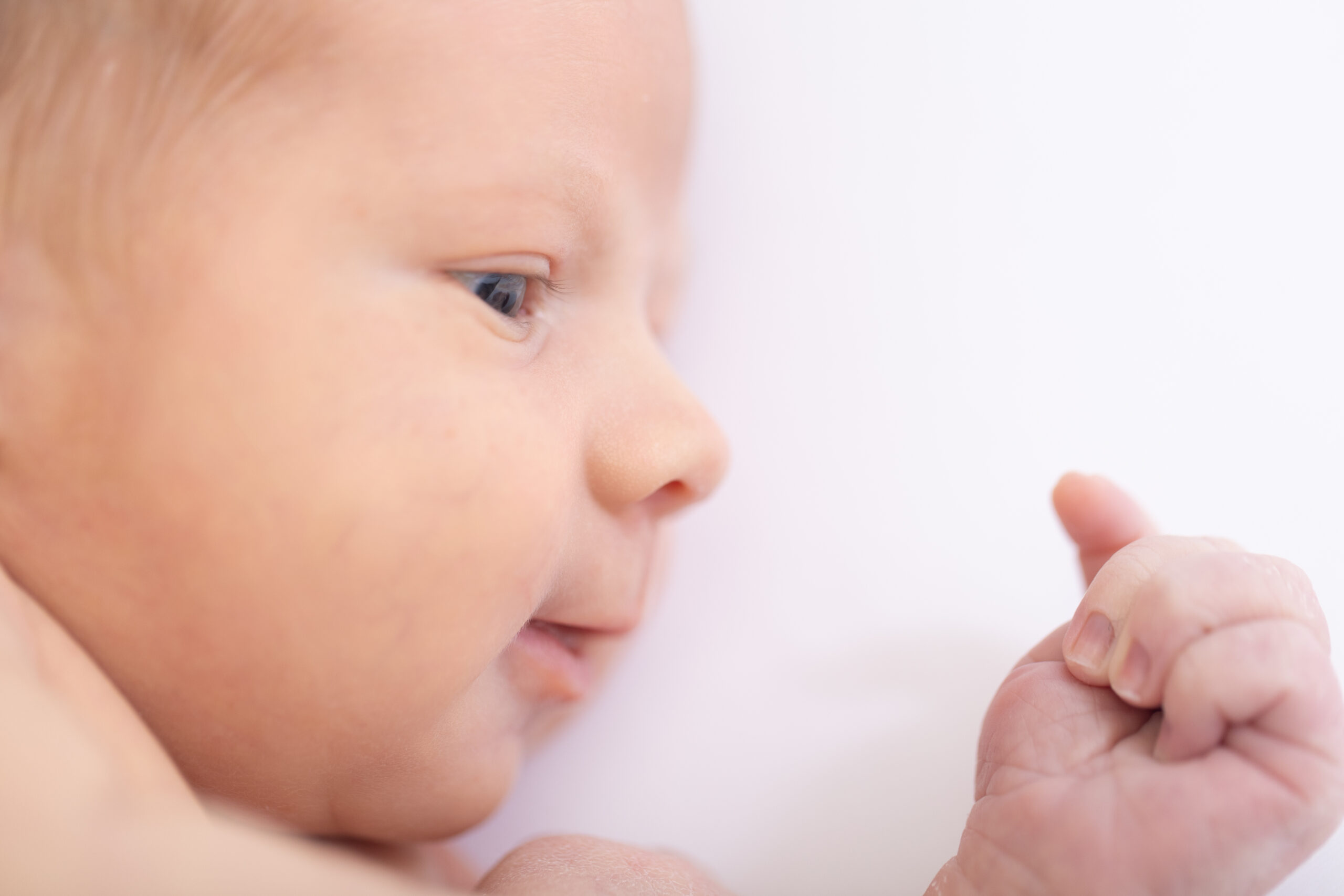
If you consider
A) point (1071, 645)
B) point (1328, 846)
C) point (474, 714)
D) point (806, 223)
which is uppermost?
point (806, 223)

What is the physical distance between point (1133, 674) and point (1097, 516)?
0.22 metres

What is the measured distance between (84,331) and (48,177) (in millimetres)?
100

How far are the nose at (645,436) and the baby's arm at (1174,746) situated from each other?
1.03 feet

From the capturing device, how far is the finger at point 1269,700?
1.94 feet

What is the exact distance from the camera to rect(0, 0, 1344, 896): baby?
0.60 m

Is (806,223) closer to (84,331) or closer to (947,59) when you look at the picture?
(947,59)

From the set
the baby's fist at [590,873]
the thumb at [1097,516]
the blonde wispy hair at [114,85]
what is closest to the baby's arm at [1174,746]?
the thumb at [1097,516]

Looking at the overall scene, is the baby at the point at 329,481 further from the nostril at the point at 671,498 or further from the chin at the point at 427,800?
the nostril at the point at 671,498

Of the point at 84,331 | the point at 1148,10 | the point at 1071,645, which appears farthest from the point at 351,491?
the point at 1148,10

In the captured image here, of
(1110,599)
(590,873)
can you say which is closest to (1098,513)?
(1110,599)

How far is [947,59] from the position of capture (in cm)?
107

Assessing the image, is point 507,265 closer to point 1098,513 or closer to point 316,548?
point 316,548

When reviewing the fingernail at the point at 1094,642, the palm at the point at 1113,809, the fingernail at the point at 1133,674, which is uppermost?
the fingernail at the point at 1094,642

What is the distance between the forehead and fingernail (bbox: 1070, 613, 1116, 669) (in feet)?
1.51
